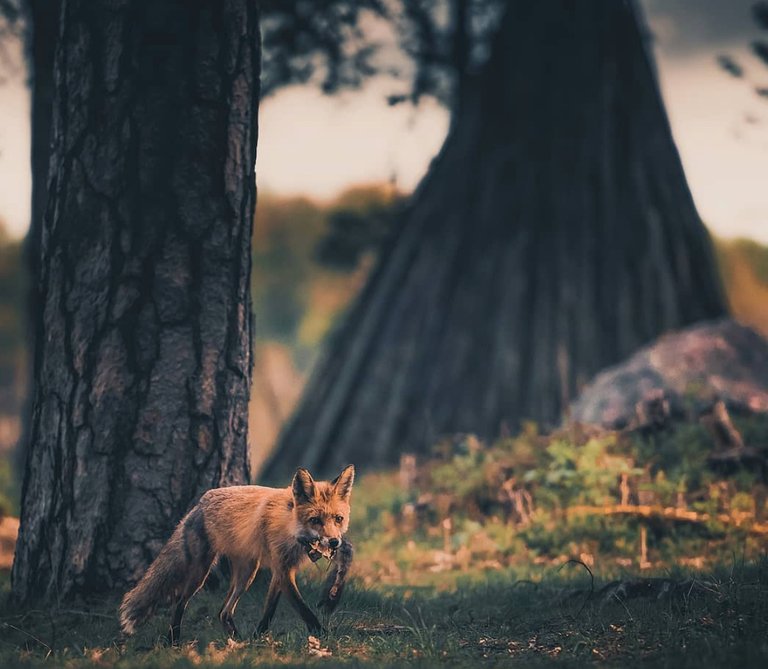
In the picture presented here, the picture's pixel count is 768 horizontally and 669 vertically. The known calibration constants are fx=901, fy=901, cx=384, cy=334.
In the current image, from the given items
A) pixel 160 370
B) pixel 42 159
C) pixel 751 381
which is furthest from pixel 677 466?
pixel 42 159

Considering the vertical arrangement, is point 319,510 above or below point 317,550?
above

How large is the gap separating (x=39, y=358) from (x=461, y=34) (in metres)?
11.5

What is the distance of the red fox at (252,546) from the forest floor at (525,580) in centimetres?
18

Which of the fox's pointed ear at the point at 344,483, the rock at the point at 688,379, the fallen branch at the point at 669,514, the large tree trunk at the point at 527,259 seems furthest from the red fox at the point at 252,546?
the large tree trunk at the point at 527,259

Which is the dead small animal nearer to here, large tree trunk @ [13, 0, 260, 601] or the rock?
large tree trunk @ [13, 0, 260, 601]

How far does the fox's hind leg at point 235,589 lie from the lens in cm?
481

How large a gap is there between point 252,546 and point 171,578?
48cm

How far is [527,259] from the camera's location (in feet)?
46.7

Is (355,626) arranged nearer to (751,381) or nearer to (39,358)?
(39,358)

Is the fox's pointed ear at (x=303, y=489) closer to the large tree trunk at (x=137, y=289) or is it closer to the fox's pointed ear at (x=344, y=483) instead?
the fox's pointed ear at (x=344, y=483)

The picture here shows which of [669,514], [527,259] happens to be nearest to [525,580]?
[669,514]

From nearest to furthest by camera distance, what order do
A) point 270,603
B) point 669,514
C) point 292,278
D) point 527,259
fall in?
point 270,603, point 669,514, point 527,259, point 292,278

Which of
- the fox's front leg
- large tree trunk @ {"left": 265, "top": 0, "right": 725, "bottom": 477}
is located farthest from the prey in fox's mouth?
large tree trunk @ {"left": 265, "top": 0, "right": 725, "bottom": 477}

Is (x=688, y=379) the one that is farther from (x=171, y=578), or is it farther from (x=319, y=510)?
(x=171, y=578)
